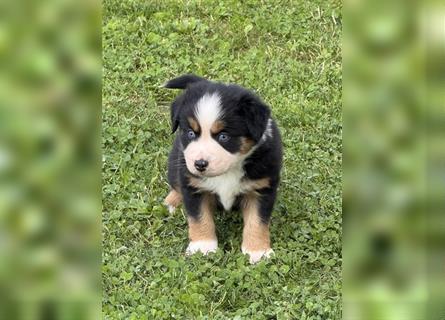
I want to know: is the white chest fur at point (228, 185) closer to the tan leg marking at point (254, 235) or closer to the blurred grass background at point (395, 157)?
the tan leg marking at point (254, 235)

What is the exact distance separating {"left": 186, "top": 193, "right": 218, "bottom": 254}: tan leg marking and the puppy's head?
1.20ft

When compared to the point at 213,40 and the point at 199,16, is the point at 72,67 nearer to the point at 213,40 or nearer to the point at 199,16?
the point at 213,40

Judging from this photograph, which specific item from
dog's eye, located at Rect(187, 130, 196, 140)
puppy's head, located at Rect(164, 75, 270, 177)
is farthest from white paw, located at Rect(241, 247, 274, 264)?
dog's eye, located at Rect(187, 130, 196, 140)

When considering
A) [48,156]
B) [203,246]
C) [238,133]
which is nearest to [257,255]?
[203,246]

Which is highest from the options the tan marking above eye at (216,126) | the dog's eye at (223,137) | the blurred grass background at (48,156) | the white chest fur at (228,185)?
the blurred grass background at (48,156)

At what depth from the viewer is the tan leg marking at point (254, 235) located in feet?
14.3

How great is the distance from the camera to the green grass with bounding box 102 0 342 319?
12.9 ft

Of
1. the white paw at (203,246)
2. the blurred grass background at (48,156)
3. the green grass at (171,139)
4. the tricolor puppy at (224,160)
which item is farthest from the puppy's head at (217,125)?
the blurred grass background at (48,156)

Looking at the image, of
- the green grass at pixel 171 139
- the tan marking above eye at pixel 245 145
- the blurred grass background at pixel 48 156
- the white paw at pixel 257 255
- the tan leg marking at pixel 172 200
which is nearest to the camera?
the blurred grass background at pixel 48 156

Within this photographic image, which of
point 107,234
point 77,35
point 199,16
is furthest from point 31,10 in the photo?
point 199,16

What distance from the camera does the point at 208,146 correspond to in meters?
4.01

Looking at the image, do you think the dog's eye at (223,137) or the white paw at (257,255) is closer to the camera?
the dog's eye at (223,137)

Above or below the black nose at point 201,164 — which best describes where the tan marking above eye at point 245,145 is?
above

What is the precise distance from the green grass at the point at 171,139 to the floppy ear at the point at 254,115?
795mm
